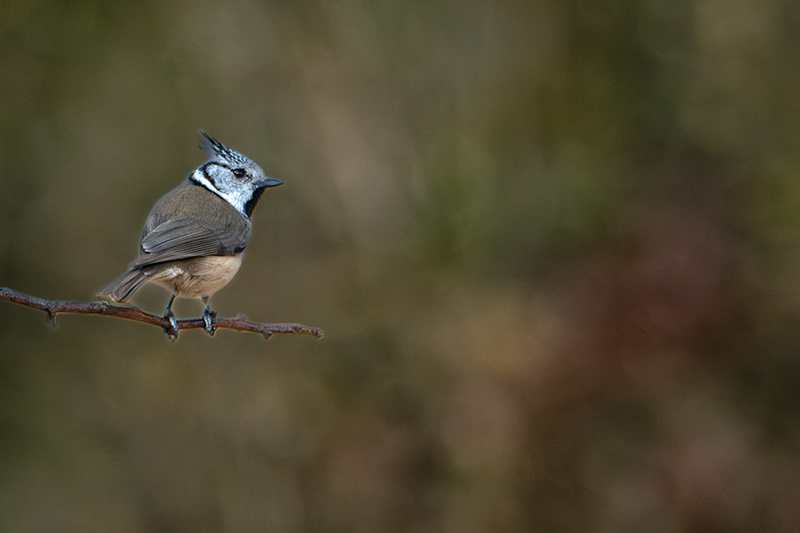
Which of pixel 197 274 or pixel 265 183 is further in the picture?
pixel 265 183

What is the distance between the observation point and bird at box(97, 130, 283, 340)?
5.93 feet

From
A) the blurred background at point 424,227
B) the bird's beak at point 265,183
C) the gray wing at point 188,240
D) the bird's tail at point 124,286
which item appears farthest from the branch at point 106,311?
the blurred background at point 424,227

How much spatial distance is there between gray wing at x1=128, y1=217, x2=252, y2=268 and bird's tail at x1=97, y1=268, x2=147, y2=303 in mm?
61

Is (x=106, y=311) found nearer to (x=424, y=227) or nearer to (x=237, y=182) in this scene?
(x=237, y=182)

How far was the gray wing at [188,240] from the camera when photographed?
1788 millimetres

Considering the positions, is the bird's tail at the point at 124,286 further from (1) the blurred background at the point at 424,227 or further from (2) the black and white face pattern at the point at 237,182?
(1) the blurred background at the point at 424,227

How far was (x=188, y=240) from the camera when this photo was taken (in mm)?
1950

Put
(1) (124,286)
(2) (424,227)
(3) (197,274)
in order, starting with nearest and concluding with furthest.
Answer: (1) (124,286), (3) (197,274), (2) (424,227)

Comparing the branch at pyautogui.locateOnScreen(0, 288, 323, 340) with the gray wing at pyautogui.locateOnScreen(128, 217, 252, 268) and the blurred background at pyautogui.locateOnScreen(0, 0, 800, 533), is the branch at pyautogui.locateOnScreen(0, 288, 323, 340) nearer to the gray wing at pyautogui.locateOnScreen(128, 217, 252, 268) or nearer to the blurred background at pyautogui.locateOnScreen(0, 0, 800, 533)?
the gray wing at pyautogui.locateOnScreen(128, 217, 252, 268)

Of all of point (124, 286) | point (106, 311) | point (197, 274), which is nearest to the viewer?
point (106, 311)

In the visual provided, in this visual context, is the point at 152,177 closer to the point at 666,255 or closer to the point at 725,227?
the point at 666,255

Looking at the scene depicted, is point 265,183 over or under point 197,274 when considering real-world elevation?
over

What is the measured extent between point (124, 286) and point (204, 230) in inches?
22.8

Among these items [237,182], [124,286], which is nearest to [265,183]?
[237,182]
